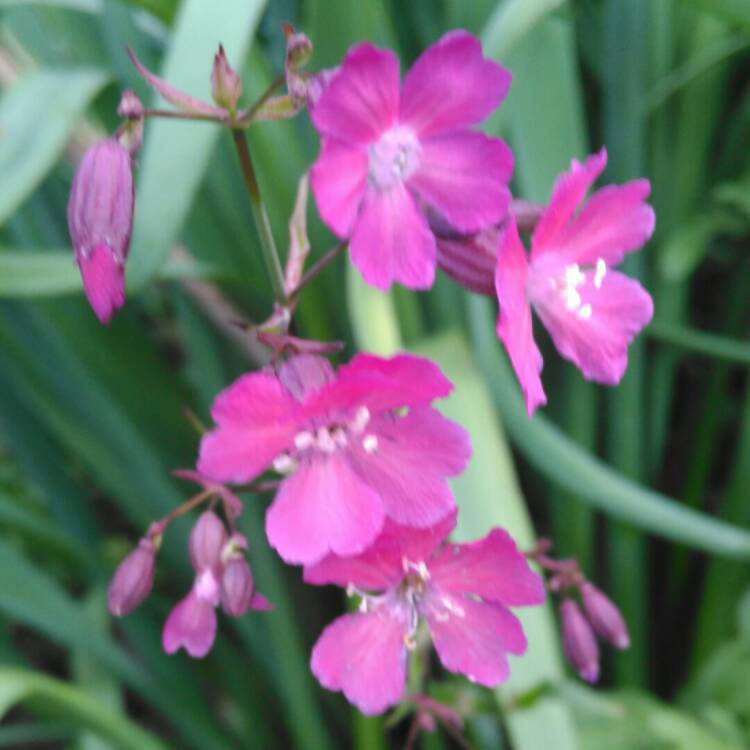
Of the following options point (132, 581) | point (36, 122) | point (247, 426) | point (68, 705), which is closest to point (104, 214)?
point (247, 426)

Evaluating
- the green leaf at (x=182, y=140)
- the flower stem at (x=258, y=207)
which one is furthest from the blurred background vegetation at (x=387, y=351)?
the flower stem at (x=258, y=207)

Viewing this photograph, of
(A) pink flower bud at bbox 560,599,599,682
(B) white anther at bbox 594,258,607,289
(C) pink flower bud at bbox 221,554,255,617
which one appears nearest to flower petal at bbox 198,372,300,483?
(C) pink flower bud at bbox 221,554,255,617

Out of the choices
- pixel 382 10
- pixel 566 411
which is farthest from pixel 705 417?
pixel 382 10

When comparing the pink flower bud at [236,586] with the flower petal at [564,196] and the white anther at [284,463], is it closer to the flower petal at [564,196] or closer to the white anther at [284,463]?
the white anther at [284,463]

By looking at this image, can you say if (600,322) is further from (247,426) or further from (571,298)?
(247,426)

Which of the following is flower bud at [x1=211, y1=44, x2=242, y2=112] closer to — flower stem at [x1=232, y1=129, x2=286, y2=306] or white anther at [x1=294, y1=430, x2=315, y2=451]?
flower stem at [x1=232, y1=129, x2=286, y2=306]

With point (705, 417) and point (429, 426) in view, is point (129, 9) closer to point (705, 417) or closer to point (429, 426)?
point (429, 426)
